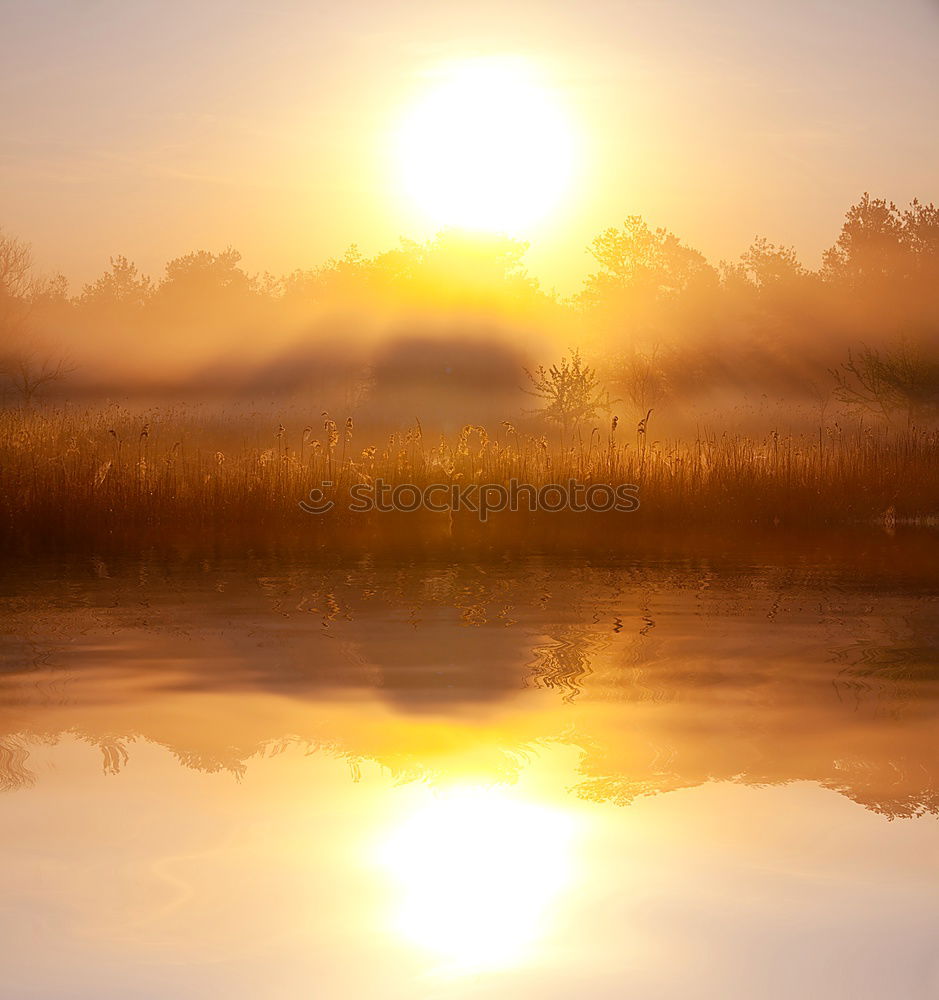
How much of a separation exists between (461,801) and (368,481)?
12228 mm

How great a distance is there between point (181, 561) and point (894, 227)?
49.1 meters

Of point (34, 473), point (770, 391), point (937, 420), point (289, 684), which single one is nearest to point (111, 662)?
point (289, 684)

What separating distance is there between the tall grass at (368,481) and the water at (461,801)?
5849 mm

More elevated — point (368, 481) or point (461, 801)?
point (368, 481)

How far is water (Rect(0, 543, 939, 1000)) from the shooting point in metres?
3.72

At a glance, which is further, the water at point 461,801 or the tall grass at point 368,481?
the tall grass at point 368,481

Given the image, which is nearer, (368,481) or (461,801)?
(461,801)

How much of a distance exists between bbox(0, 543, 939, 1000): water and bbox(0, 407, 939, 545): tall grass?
5849 millimetres

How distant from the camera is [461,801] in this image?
520cm

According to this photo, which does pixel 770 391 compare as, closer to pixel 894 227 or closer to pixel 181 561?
pixel 894 227

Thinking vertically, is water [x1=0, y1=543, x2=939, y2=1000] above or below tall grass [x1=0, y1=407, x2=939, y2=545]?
below

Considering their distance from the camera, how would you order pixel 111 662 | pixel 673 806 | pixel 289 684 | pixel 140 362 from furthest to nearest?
pixel 140 362 → pixel 111 662 → pixel 289 684 → pixel 673 806

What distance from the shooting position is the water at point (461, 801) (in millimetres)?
3725

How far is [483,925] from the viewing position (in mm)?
3926
